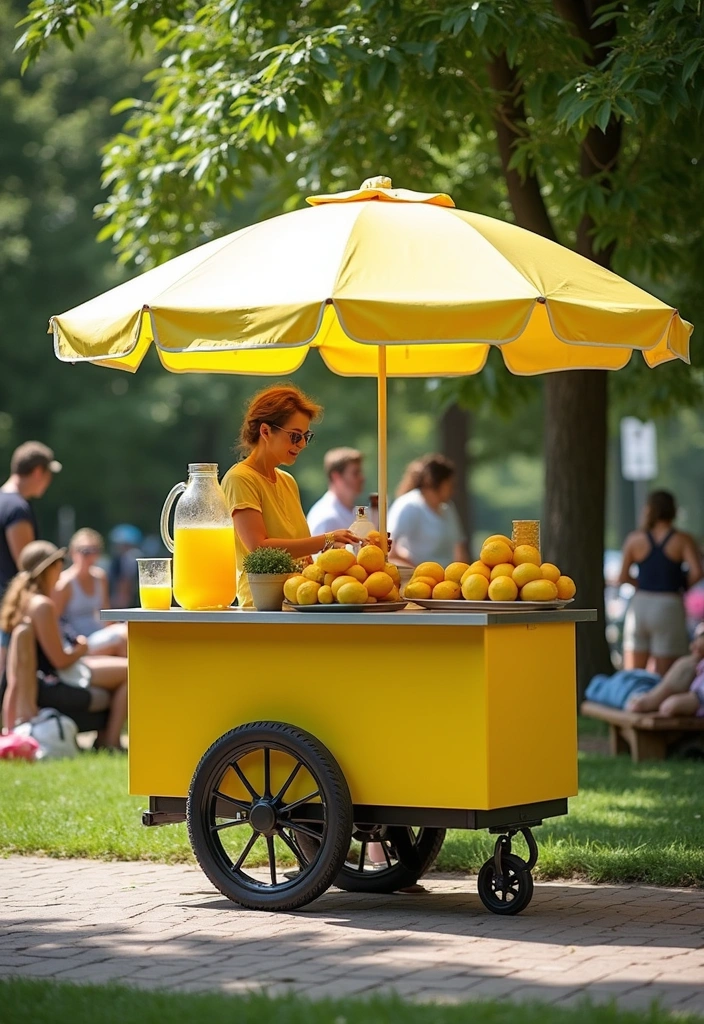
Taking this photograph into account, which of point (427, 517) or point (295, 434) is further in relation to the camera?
→ point (427, 517)

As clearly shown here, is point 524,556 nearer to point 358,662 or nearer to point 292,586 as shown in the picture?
point 358,662

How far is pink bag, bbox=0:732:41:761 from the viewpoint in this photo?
1104cm

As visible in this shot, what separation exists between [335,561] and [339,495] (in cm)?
453

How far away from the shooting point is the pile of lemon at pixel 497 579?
21.2 ft

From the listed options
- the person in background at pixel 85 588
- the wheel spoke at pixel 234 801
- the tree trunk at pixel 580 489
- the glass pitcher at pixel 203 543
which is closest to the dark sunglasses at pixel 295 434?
the glass pitcher at pixel 203 543

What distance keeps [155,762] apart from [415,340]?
2068mm

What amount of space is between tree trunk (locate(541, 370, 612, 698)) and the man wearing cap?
3.85 meters

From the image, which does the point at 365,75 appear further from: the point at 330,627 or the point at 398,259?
the point at 330,627

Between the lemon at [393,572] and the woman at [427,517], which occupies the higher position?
the woman at [427,517]

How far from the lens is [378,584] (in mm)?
6477

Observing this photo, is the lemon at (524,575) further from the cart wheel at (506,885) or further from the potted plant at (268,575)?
the cart wheel at (506,885)

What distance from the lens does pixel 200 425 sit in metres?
37.3

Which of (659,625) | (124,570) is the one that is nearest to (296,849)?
(659,625)

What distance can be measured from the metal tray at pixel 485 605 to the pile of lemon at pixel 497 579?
0.03 metres
